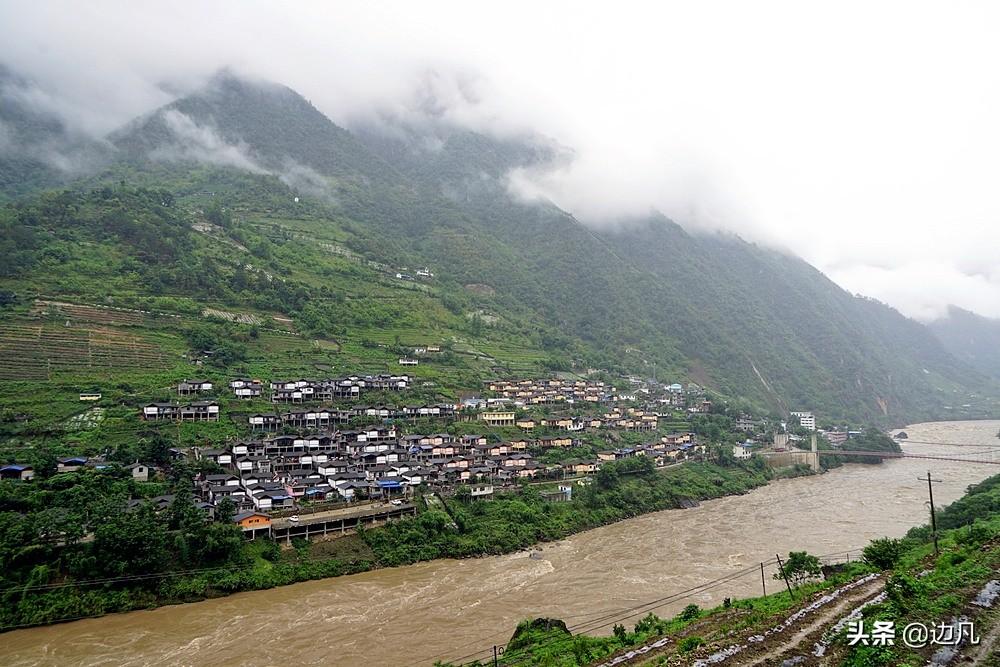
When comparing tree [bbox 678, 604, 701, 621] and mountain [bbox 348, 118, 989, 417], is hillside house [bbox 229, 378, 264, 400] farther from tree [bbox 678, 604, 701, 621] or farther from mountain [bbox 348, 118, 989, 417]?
mountain [bbox 348, 118, 989, 417]

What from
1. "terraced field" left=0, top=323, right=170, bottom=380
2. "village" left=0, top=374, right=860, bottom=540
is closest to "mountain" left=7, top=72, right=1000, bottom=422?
"terraced field" left=0, top=323, right=170, bottom=380

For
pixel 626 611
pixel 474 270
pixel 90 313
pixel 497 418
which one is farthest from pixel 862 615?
pixel 474 270

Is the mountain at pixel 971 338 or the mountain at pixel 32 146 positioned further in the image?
the mountain at pixel 971 338

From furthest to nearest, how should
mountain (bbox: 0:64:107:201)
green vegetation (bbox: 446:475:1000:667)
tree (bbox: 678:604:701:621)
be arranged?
1. mountain (bbox: 0:64:107:201)
2. tree (bbox: 678:604:701:621)
3. green vegetation (bbox: 446:475:1000:667)

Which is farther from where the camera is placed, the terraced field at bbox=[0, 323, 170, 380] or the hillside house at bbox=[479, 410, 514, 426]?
the hillside house at bbox=[479, 410, 514, 426]

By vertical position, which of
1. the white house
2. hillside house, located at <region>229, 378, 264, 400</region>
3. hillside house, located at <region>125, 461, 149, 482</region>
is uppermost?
hillside house, located at <region>229, 378, 264, 400</region>

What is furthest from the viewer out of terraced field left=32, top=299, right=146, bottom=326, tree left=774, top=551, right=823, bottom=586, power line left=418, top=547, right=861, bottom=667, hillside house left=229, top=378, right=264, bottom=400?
terraced field left=32, top=299, right=146, bottom=326

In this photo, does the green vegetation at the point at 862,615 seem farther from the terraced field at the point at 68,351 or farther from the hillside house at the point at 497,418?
the terraced field at the point at 68,351

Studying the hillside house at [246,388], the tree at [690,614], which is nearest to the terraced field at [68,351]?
the hillside house at [246,388]
